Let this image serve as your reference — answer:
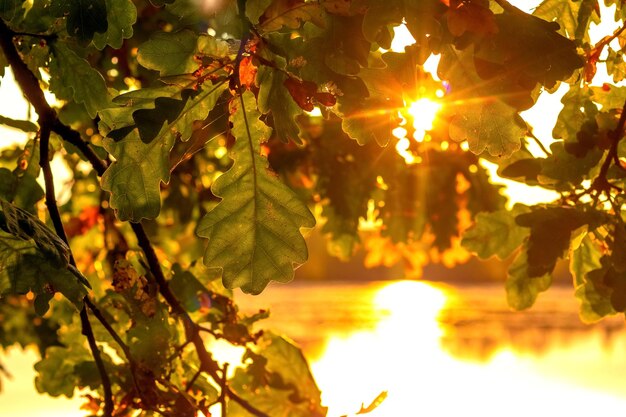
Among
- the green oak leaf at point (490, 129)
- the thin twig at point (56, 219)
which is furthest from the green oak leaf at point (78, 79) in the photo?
the green oak leaf at point (490, 129)

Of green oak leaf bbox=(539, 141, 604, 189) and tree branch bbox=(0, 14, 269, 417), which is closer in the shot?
green oak leaf bbox=(539, 141, 604, 189)

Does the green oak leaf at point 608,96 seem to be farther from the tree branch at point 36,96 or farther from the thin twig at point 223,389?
the tree branch at point 36,96

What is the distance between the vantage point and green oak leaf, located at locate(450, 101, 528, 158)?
1.66m

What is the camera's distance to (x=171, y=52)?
166 cm

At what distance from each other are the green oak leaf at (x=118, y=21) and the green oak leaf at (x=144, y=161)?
0.30 meters

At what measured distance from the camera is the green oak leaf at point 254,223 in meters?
1.75

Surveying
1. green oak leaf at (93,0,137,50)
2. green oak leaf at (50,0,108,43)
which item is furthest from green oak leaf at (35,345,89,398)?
green oak leaf at (50,0,108,43)

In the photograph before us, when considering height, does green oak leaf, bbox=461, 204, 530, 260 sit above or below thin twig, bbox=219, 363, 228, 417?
above

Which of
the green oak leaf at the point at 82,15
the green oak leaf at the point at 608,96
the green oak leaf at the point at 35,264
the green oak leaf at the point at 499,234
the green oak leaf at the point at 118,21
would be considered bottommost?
the green oak leaf at the point at 35,264

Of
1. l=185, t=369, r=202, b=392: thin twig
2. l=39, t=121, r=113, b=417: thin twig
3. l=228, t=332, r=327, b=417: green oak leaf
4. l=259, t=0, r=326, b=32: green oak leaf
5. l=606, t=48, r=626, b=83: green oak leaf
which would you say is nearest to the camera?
l=259, t=0, r=326, b=32: green oak leaf

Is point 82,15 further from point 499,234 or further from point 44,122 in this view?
point 499,234

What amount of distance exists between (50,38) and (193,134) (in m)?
0.69

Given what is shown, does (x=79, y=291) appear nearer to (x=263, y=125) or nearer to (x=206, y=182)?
(x=263, y=125)

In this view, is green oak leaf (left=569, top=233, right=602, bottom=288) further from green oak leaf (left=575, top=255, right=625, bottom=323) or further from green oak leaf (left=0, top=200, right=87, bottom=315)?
green oak leaf (left=0, top=200, right=87, bottom=315)
